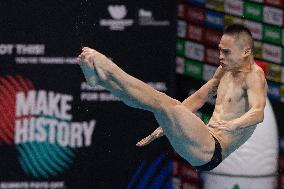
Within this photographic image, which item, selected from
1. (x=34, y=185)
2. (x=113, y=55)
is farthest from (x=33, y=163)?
(x=113, y=55)

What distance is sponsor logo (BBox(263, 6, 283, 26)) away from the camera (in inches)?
118

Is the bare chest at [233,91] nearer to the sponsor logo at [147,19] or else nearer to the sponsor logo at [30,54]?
the sponsor logo at [147,19]

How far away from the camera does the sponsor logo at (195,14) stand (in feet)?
9.78

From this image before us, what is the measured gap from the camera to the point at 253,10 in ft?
9.84

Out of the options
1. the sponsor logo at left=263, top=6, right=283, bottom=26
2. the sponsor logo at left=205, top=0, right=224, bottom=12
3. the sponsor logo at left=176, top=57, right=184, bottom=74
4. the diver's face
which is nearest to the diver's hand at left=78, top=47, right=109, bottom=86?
the diver's face

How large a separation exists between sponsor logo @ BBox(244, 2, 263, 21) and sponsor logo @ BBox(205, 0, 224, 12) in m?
0.13

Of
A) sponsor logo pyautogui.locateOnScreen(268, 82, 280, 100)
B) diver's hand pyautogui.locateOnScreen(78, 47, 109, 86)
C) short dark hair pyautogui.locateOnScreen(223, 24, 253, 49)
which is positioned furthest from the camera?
sponsor logo pyautogui.locateOnScreen(268, 82, 280, 100)

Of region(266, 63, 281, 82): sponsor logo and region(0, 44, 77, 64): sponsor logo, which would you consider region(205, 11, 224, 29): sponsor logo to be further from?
region(0, 44, 77, 64): sponsor logo

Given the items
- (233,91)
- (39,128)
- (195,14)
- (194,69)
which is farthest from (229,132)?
(39,128)

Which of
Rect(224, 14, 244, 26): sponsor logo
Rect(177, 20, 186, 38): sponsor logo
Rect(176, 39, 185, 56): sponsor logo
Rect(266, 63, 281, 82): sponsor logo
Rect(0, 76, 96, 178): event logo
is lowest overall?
Rect(0, 76, 96, 178): event logo

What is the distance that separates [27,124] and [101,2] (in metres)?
0.75

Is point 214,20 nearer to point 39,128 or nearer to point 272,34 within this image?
point 272,34

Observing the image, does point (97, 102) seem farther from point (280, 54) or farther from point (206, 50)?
point (280, 54)

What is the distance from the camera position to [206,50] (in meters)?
3.00
